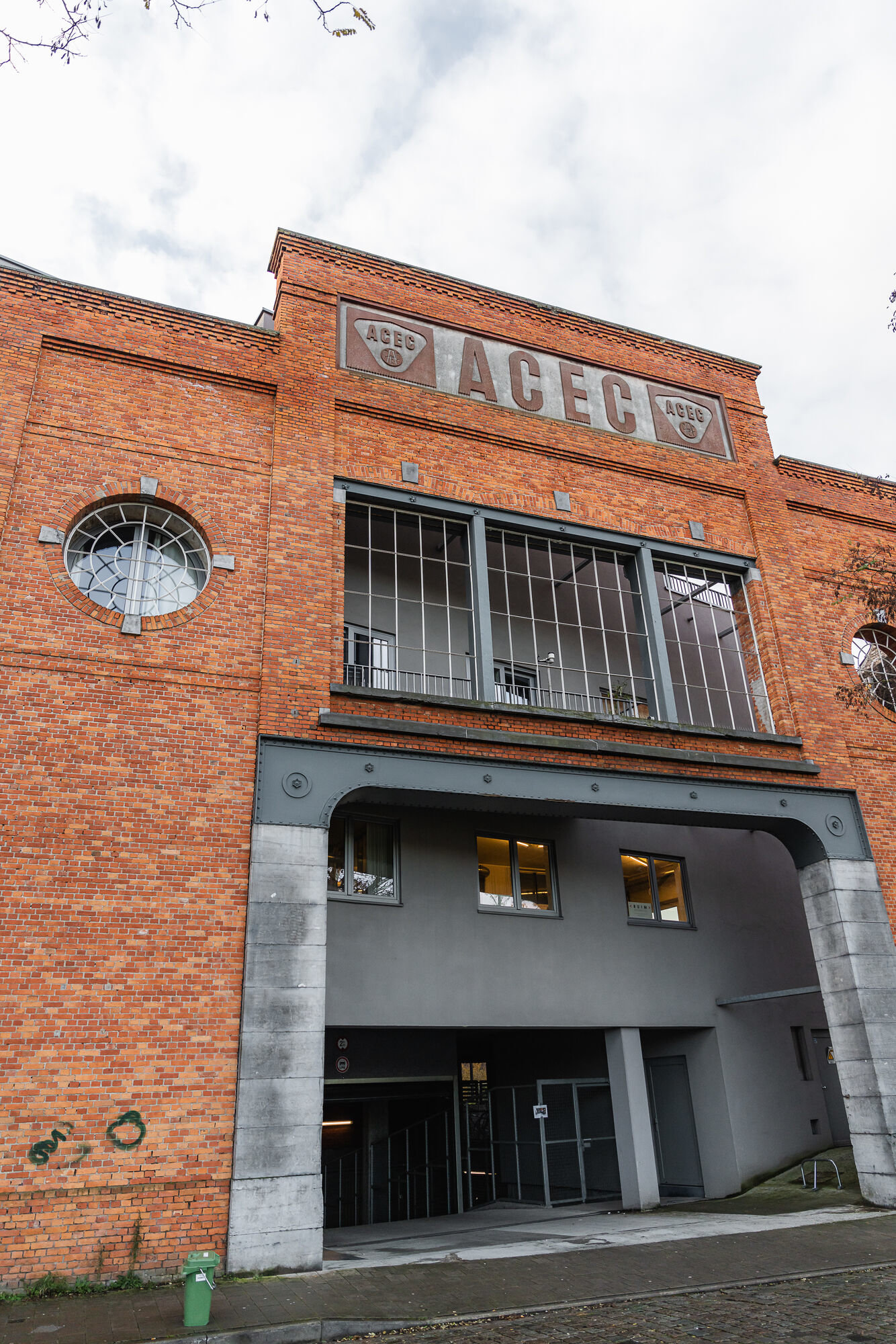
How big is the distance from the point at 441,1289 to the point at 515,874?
640 cm

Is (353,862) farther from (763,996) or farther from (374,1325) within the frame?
(763,996)

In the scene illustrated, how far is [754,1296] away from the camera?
313 inches

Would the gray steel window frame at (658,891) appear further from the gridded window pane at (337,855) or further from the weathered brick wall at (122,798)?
the weathered brick wall at (122,798)

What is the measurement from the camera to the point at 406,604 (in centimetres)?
1533

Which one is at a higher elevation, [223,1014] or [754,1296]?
[223,1014]

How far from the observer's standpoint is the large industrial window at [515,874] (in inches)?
548

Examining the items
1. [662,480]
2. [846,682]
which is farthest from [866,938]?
[662,480]

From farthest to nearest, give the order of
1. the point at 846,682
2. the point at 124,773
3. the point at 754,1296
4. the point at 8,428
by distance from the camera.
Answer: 1. the point at 846,682
2. the point at 8,428
3. the point at 124,773
4. the point at 754,1296

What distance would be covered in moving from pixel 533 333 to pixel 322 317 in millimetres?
3761

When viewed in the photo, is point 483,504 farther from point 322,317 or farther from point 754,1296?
point 754,1296

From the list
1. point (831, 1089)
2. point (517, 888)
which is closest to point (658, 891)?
point (517, 888)

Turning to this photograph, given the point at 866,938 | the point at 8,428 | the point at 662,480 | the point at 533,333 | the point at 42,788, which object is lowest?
the point at 866,938

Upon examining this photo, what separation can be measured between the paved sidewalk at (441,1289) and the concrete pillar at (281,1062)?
40cm

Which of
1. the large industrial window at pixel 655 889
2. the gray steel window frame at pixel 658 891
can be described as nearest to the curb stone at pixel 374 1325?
the gray steel window frame at pixel 658 891
